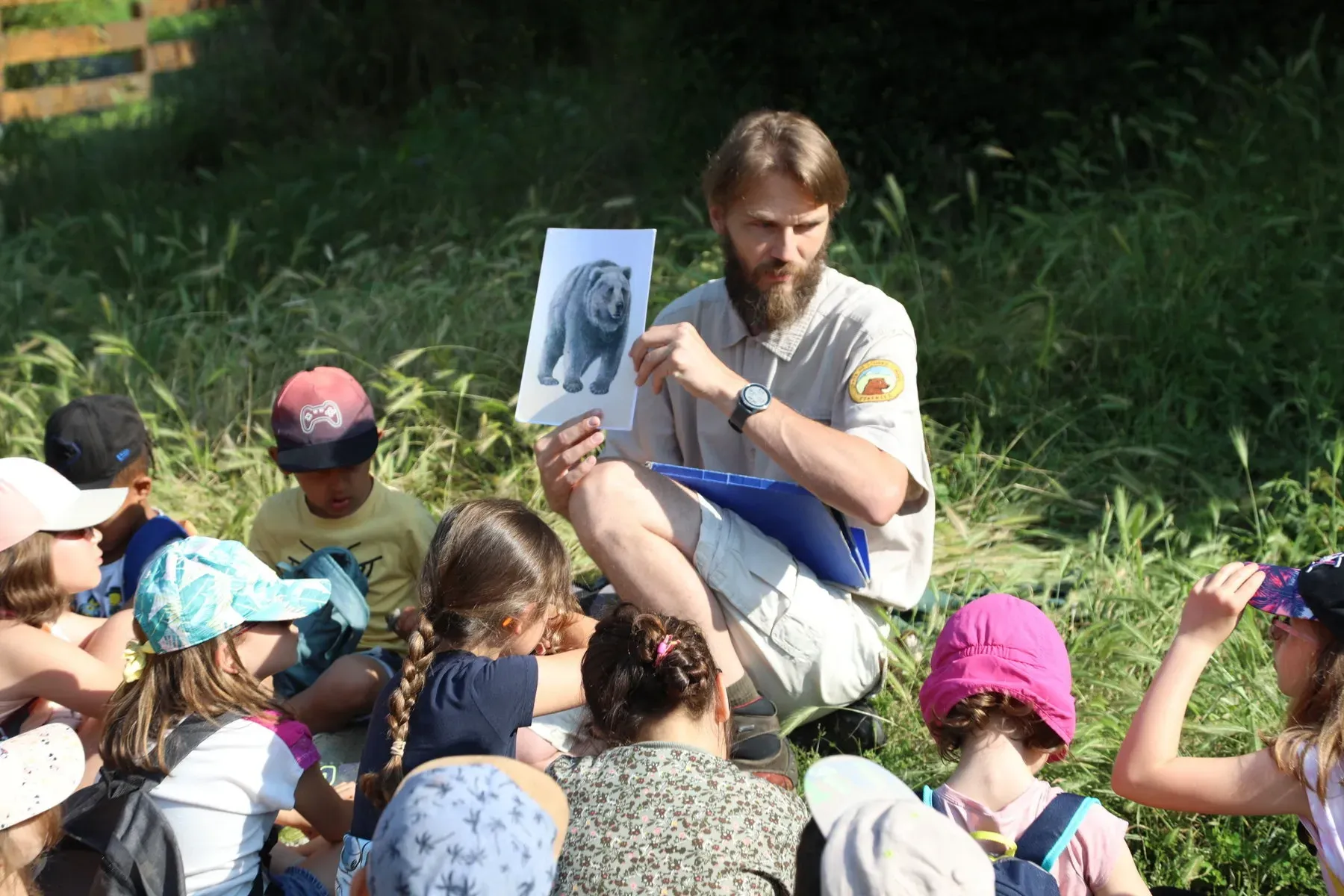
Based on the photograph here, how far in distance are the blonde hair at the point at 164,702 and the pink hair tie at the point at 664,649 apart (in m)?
0.91

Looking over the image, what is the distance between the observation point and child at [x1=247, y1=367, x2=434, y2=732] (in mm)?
3900

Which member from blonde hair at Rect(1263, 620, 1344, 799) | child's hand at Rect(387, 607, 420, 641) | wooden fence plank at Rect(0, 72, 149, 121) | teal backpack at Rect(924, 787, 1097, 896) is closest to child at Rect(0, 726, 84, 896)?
child's hand at Rect(387, 607, 420, 641)

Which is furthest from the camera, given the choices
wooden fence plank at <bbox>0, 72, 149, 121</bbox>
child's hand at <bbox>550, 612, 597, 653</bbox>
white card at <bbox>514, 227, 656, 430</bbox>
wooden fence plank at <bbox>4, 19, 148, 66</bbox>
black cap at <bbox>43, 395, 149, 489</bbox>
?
wooden fence plank at <bbox>4, 19, 148, 66</bbox>

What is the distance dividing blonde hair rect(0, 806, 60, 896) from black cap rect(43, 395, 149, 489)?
73.0 inches

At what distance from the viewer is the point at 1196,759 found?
8.00ft

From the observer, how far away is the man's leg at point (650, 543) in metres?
3.30

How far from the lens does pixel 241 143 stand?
971cm

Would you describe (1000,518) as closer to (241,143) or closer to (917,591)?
(917,591)

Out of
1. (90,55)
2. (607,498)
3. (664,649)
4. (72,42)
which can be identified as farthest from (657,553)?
(90,55)

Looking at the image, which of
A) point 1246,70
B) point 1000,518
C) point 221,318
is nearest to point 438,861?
point 1000,518

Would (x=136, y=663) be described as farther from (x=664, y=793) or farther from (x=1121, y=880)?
(x=1121, y=880)

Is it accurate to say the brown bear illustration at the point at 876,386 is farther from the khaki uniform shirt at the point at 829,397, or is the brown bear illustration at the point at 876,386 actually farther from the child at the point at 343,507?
the child at the point at 343,507

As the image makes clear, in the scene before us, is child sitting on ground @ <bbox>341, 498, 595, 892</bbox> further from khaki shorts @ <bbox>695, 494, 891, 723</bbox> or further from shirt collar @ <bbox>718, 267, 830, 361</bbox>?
shirt collar @ <bbox>718, 267, 830, 361</bbox>

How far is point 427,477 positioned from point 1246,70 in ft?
15.2
